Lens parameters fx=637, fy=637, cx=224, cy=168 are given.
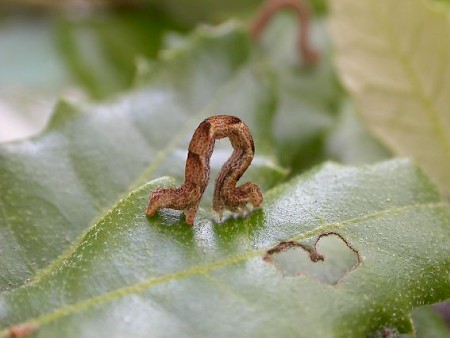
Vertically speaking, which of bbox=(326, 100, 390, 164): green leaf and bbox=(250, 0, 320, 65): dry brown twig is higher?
bbox=(250, 0, 320, 65): dry brown twig

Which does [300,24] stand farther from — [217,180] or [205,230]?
[205,230]

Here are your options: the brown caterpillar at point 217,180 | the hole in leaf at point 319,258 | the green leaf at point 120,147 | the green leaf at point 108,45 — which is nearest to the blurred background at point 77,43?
the green leaf at point 108,45

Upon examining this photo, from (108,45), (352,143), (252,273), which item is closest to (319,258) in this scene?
(252,273)

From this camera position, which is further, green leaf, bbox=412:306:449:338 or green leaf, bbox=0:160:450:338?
green leaf, bbox=412:306:449:338

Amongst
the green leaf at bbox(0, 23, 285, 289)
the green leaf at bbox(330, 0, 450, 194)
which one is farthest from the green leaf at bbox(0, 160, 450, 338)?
the green leaf at bbox(330, 0, 450, 194)

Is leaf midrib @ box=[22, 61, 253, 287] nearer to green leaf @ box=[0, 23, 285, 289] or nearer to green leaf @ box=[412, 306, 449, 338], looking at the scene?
green leaf @ box=[0, 23, 285, 289]

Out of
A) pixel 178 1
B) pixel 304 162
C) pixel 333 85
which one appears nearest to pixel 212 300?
pixel 304 162

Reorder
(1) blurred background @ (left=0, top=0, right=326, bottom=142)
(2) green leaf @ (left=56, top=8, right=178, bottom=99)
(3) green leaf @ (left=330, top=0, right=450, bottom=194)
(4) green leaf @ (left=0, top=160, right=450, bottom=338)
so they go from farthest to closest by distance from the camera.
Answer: (2) green leaf @ (left=56, top=8, right=178, bottom=99)
(1) blurred background @ (left=0, top=0, right=326, bottom=142)
(3) green leaf @ (left=330, top=0, right=450, bottom=194)
(4) green leaf @ (left=0, top=160, right=450, bottom=338)

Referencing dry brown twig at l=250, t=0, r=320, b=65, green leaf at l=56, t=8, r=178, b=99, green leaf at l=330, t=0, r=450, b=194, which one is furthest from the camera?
green leaf at l=56, t=8, r=178, b=99
